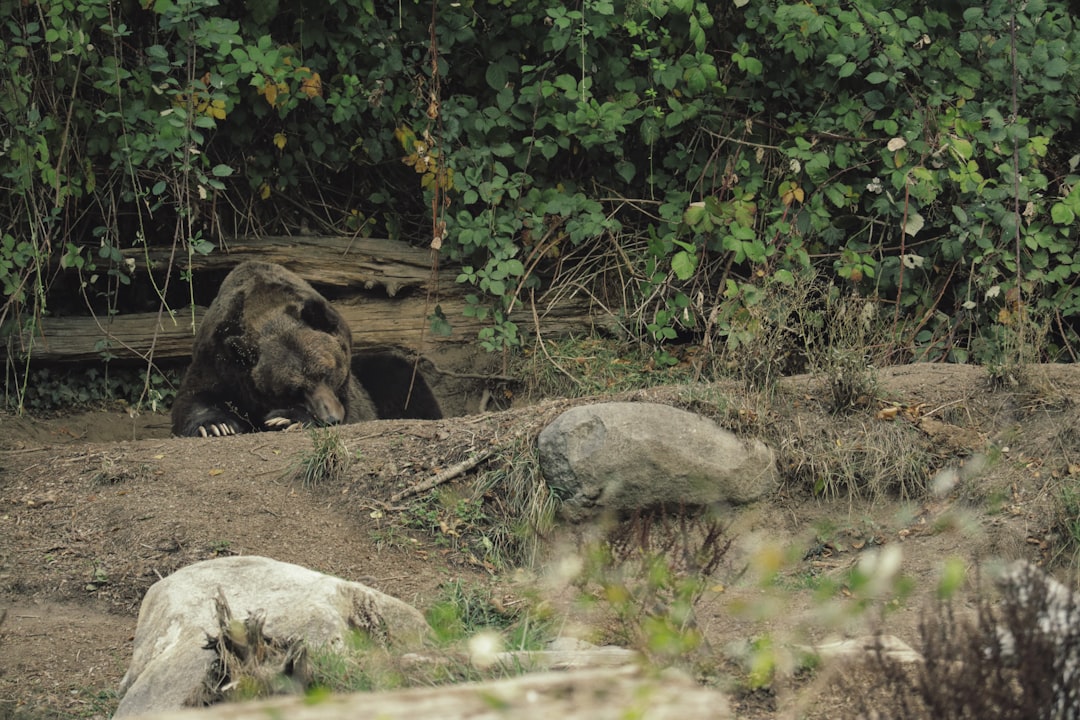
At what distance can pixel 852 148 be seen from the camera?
24.7 ft

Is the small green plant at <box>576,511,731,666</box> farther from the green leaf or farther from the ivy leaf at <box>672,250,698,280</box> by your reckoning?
the green leaf

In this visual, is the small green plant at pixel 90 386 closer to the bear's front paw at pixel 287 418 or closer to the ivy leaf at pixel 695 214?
the bear's front paw at pixel 287 418

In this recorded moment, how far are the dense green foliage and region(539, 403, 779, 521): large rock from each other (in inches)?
53.4

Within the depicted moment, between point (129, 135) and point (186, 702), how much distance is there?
4.74 meters

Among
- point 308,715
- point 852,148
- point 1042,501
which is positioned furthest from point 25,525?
point 852,148

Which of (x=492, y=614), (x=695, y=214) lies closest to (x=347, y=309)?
(x=695, y=214)

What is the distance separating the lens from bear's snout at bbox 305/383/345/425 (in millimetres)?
6961

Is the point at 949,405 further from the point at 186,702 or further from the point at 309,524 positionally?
the point at 186,702

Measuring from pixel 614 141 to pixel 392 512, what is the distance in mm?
3303

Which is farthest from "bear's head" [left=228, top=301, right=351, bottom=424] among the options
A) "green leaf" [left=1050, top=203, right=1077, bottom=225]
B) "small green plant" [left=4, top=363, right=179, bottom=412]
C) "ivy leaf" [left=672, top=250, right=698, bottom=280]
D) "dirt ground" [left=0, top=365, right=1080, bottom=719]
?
"green leaf" [left=1050, top=203, right=1077, bottom=225]

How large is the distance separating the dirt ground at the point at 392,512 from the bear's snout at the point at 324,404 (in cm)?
55

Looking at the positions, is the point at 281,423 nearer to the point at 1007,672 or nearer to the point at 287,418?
the point at 287,418

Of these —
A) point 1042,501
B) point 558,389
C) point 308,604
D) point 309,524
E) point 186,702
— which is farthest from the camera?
point 558,389

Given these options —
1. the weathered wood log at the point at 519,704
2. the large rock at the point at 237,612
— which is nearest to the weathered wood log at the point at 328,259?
the large rock at the point at 237,612
